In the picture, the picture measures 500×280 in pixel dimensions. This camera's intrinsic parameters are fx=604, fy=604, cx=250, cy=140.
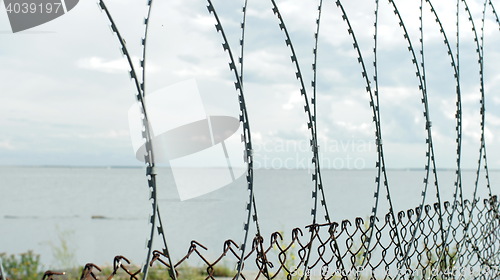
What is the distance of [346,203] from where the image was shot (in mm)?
15914

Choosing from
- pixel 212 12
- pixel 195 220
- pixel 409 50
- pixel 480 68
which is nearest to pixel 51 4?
pixel 212 12

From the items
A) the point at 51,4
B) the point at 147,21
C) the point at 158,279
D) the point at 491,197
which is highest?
the point at 51,4

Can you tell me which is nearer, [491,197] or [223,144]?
[223,144]

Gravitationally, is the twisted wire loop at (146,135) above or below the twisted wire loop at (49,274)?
above

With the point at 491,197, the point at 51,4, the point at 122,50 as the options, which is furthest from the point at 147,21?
the point at 491,197

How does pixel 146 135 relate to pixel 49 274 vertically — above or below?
above

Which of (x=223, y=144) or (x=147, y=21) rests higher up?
(x=147, y=21)

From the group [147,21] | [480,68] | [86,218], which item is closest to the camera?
[147,21]

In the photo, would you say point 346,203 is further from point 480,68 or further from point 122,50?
point 122,50

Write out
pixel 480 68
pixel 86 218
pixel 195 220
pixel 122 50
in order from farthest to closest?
pixel 86 218
pixel 195 220
pixel 480 68
pixel 122 50

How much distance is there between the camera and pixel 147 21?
180 centimetres

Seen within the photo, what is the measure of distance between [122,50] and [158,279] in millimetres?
5409

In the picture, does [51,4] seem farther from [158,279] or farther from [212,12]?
[158,279]

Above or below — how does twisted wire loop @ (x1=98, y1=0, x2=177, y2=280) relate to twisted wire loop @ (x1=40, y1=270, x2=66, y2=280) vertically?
above
